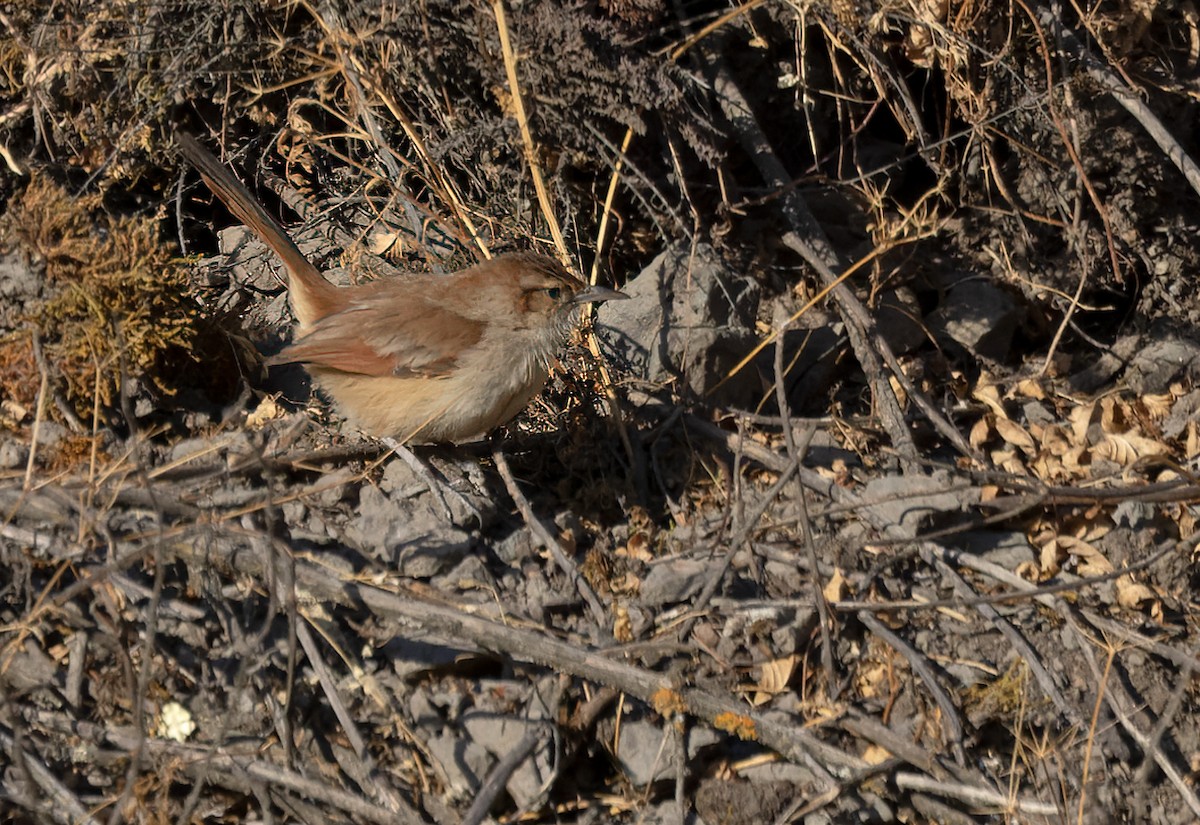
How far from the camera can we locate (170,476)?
4523 mm

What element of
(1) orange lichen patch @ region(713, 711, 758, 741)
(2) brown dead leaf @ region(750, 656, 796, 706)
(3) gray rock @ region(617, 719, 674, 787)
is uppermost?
(1) orange lichen patch @ region(713, 711, 758, 741)

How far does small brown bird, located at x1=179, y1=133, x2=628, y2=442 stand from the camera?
15.6 feet

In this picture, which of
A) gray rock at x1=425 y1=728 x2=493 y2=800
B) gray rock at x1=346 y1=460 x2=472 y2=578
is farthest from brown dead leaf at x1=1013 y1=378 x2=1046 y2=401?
gray rock at x1=425 y1=728 x2=493 y2=800

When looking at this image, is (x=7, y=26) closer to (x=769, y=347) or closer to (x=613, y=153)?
(x=613, y=153)

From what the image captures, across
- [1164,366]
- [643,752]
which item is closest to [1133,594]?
[1164,366]

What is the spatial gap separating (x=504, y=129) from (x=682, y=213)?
95cm

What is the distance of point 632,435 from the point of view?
16.7 ft

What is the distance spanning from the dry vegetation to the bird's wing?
0.37 metres

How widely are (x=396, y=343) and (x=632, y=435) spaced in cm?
109

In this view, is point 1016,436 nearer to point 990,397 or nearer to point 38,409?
point 990,397

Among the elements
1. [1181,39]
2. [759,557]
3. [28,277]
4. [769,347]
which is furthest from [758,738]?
[1181,39]

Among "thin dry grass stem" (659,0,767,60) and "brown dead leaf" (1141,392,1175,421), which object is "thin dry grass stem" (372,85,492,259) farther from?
"brown dead leaf" (1141,392,1175,421)

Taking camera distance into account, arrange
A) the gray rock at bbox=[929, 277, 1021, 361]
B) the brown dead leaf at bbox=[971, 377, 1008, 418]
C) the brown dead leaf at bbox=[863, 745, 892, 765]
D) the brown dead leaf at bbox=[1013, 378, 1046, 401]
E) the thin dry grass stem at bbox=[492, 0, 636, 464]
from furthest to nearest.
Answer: the gray rock at bbox=[929, 277, 1021, 361] < the brown dead leaf at bbox=[1013, 378, 1046, 401] < the brown dead leaf at bbox=[971, 377, 1008, 418] < the thin dry grass stem at bbox=[492, 0, 636, 464] < the brown dead leaf at bbox=[863, 745, 892, 765]

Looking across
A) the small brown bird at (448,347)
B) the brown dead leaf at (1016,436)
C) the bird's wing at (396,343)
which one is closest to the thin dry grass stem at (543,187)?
the small brown bird at (448,347)
